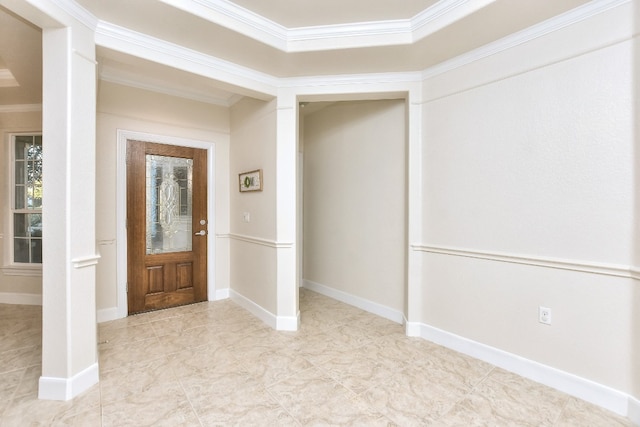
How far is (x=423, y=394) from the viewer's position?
6.59 ft

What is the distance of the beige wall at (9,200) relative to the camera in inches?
148

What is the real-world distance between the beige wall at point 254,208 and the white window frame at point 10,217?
2.46 meters

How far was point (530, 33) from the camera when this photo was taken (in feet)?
6.96

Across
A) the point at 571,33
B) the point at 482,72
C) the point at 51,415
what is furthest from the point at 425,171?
the point at 51,415

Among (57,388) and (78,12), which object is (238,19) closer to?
(78,12)

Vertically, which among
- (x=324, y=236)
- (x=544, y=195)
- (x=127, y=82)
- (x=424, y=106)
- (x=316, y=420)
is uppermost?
(x=127, y=82)

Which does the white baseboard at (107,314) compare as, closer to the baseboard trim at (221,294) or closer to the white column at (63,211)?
the baseboard trim at (221,294)

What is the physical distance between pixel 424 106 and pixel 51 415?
3517mm

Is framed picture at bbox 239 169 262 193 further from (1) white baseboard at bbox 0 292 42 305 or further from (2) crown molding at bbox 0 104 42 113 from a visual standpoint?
(1) white baseboard at bbox 0 292 42 305

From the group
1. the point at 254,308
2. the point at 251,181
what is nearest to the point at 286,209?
the point at 251,181

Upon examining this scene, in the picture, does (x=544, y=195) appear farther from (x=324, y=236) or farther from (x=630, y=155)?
(x=324, y=236)

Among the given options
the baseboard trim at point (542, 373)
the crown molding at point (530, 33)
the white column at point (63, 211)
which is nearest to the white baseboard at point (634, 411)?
the baseboard trim at point (542, 373)

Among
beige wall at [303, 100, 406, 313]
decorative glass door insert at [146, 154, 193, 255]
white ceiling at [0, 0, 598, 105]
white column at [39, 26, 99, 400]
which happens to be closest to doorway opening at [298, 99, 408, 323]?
beige wall at [303, 100, 406, 313]

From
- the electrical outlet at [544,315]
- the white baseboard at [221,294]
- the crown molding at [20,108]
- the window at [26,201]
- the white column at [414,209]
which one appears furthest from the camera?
the white baseboard at [221,294]
